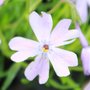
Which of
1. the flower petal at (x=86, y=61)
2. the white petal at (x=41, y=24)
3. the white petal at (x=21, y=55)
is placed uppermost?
the white petal at (x=41, y=24)

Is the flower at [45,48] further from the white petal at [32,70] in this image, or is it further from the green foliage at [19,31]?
the green foliage at [19,31]

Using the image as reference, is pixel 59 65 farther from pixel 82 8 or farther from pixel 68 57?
pixel 82 8

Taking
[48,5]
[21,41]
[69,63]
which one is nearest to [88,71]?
[69,63]

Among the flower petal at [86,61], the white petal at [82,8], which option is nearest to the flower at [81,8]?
the white petal at [82,8]

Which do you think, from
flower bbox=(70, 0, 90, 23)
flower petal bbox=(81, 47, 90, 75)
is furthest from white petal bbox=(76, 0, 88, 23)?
flower petal bbox=(81, 47, 90, 75)

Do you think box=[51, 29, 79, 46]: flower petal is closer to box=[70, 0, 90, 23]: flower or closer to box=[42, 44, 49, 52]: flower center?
box=[42, 44, 49, 52]: flower center

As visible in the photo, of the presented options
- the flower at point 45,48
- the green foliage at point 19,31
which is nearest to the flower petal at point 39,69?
the flower at point 45,48

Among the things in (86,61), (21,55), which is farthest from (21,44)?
(86,61)

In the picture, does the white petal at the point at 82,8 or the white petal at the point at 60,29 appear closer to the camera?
the white petal at the point at 60,29

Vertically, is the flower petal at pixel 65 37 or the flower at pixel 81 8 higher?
the flower petal at pixel 65 37
